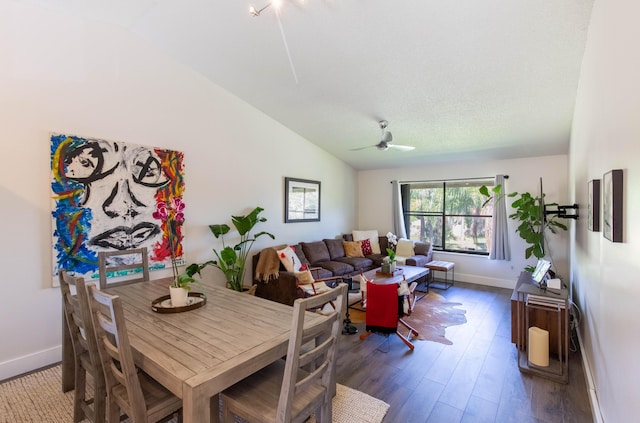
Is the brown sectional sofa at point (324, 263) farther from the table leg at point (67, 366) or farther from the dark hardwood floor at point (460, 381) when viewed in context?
the table leg at point (67, 366)

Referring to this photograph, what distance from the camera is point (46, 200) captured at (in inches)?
110

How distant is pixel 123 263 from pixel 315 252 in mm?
3002

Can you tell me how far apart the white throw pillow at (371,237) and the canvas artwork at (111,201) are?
3760mm

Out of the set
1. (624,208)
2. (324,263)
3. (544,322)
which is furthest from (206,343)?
(324,263)

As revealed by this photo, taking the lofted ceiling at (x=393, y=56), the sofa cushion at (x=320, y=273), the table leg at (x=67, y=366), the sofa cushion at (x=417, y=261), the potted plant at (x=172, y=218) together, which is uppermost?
the lofted ceiling at (x=393, y=56)

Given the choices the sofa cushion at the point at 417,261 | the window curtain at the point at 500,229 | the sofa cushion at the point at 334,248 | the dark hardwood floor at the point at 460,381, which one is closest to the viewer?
the dark hardwood floor at the point at 460,381

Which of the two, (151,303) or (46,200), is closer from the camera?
(151,303)

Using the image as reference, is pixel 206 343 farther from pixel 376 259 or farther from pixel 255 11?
pixel 376 259

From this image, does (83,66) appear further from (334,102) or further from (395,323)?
(395,323)

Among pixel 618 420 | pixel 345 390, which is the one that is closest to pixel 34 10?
pixel 345 390

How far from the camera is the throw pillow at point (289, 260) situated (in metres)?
4.51

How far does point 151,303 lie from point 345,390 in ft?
5.46

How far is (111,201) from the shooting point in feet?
10.5

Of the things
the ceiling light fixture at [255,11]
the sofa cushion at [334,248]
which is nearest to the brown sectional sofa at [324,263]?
the sofa cushion at [334,248]
